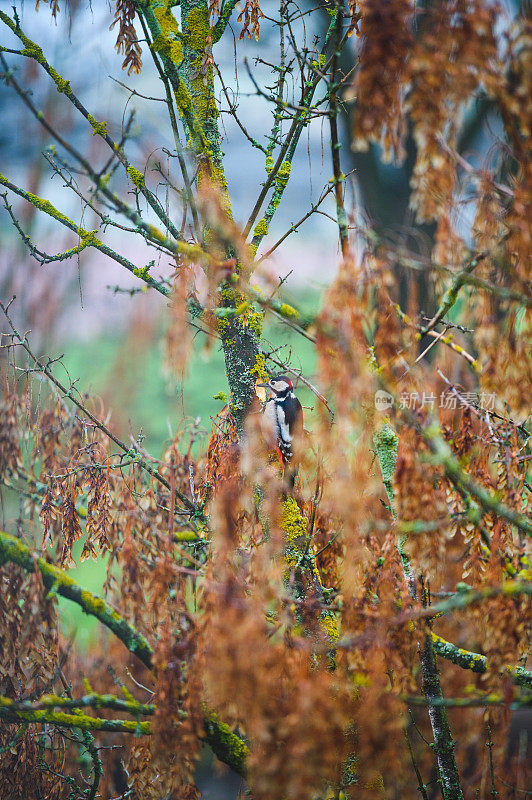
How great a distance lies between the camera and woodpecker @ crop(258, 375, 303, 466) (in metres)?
1.46

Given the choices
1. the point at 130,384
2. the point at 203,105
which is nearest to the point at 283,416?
the point at 203,105

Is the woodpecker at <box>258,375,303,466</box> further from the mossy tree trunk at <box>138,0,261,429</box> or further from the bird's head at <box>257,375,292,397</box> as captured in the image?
the mossy tree trunk at <box>138,0,261,429</box>

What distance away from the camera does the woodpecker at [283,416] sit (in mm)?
1457

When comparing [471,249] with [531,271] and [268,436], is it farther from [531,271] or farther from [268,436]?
[268,436]

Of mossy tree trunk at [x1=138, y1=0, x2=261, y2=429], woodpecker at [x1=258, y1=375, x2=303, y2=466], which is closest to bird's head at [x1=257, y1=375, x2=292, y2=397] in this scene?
woodpecker at [x1=258, y1=375, x2=303, y2=466]

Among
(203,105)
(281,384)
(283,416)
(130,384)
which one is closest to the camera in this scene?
(203,105)

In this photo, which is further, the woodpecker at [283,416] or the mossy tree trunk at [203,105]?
the woodpecker at [283,416]

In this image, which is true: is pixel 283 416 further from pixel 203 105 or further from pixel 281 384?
pixel 203 105

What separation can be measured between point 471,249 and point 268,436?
2.07ft

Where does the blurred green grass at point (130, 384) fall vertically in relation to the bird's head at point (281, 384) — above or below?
above

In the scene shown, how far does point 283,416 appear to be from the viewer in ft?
5.41

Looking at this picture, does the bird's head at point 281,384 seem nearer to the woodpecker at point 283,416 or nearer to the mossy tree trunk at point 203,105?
the woodpecker at point 283,416

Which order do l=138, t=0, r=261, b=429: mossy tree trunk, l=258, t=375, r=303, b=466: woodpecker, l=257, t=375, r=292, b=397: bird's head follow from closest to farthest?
l=138, t=0, r=261, b=429: mossy tree trunk → l=258, t=375, r=303, b=466: woodpecker → l=257, t=375, r=292, b=397: bird's head

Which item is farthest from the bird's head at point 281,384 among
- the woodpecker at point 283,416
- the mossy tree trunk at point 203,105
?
the mossy tree trunk at point 203,105
